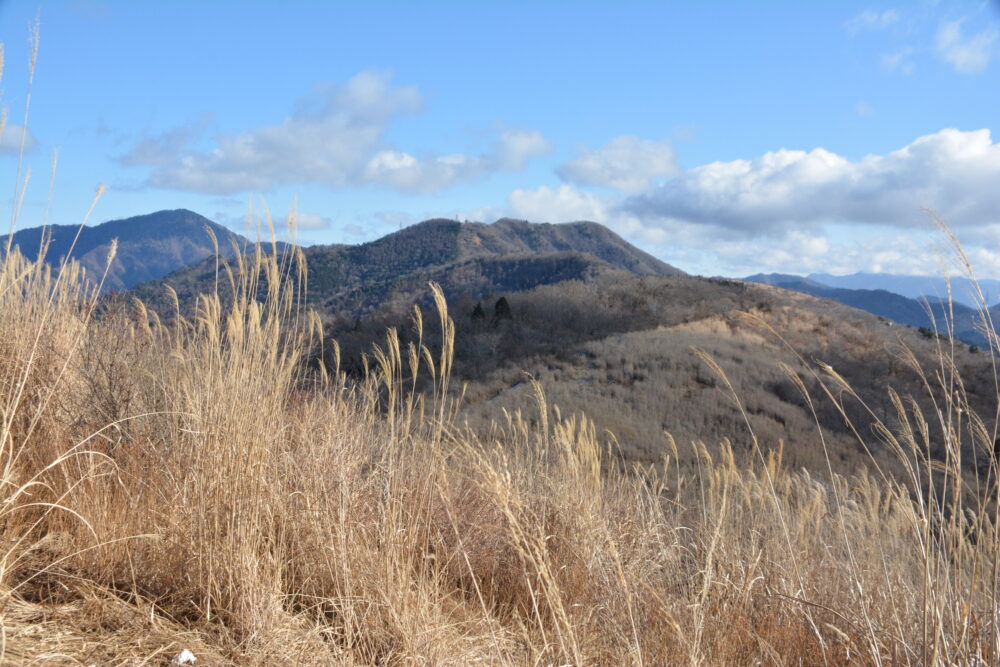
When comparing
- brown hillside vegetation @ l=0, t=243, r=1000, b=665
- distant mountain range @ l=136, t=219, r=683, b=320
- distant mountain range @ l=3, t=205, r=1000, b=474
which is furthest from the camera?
distant mountain range @ l=136, t=219, r=683, b=320

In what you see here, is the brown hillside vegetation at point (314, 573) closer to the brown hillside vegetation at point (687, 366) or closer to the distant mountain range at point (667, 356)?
the distant mountain range at point (667, 356)

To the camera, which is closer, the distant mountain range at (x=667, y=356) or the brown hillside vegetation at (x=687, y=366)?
the brown hillside vegetation at (x=687, y=366)

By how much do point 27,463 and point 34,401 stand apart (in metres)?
0.67

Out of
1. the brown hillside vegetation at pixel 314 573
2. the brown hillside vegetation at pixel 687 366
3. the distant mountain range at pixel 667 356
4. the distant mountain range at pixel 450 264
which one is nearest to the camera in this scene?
the brown hillside vegetation at pixel 314 573

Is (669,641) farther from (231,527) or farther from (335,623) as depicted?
(231,527)

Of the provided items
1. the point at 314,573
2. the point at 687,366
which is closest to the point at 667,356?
the point at 687,366

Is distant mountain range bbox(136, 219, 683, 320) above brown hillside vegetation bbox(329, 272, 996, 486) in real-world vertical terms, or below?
above

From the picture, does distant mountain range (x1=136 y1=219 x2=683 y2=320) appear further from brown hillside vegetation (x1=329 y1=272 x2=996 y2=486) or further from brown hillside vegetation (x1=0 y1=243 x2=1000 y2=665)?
brown hillside vegetation (x1=0 y1=243 x2=1000 y2=665)

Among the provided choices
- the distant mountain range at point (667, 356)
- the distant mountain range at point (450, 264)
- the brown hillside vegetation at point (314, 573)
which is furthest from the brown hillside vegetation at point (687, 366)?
the distant mountain range at point (450, 264)

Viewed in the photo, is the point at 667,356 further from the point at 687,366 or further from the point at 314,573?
the point at 314,573

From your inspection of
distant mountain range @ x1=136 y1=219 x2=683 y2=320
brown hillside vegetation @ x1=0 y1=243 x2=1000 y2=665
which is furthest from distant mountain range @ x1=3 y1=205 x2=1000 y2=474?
distant mountain range @ x1=136 y1=219 x2=683 y2=320

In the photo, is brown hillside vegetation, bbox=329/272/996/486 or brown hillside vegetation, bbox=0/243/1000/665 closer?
brown hillside vegetation, bbox=0/243/1000/665

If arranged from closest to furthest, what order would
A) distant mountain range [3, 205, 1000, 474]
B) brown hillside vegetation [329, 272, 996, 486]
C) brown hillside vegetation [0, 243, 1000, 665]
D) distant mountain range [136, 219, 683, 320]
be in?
brown hillside vegetation [0, 243, 1000, 665]
brown hillside vegetation [329, 272, 996, 486]
distant mountain range [3, 205, 1000, 474]
distant mountain range [136, 219, 683, 320]

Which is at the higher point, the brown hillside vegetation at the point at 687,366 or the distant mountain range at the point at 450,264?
the distant mountain range at the point at 450,264
